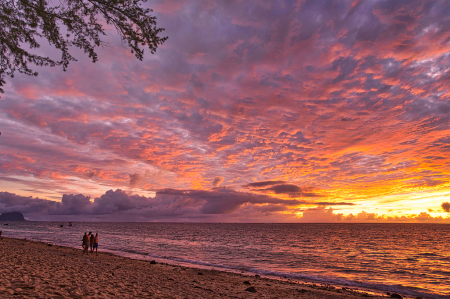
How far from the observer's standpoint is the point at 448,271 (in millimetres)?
27625

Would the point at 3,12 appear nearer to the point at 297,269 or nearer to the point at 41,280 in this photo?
the point at 41,280

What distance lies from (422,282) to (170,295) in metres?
24.7

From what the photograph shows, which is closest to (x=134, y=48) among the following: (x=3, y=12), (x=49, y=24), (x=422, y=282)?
(x=49, y=24)

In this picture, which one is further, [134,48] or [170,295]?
[170,295]

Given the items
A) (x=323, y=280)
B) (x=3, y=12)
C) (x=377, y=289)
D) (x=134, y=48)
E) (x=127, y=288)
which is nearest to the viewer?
(x=3, y=12)

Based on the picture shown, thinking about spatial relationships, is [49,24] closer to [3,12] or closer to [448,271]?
[3,12]

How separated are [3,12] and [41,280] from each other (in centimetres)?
1068

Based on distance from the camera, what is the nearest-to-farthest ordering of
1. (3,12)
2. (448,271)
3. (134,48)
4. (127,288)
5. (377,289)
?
1. (3,12)
2. (134,48)
3. (127,288)
4. (377,289)
5. (448,271)

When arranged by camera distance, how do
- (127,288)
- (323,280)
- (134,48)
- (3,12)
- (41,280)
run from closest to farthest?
1. (3,12)
2. (134,48)
3. (41,280)
4. (127,288)
5. (323,280)

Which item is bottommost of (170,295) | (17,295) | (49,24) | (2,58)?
(170,295)

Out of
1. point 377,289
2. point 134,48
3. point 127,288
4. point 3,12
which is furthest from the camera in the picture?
point 377,289

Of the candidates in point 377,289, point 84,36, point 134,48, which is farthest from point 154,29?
point 377,289

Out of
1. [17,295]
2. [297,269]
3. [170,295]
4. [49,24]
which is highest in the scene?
[49,24]

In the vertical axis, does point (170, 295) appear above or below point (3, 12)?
below
